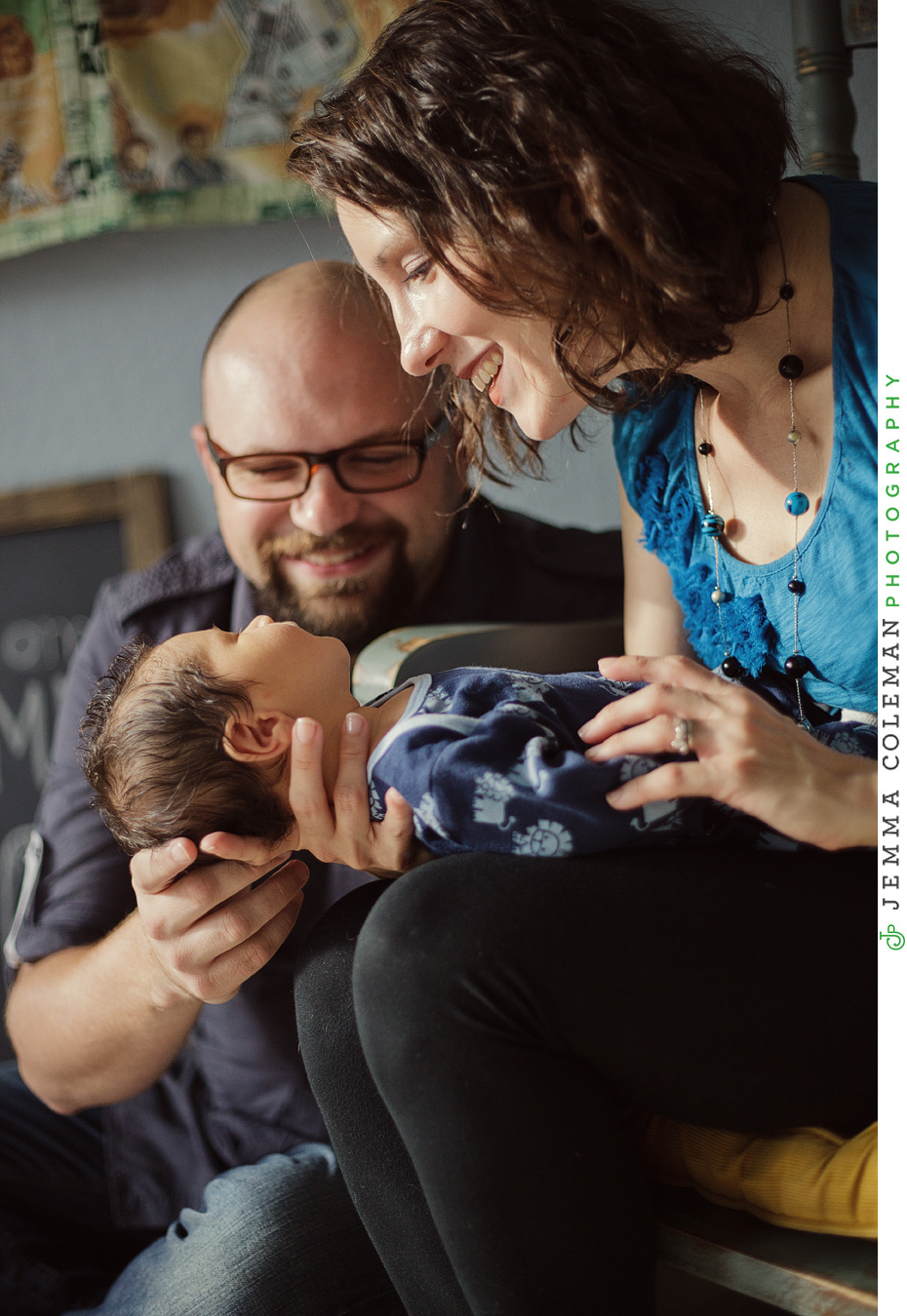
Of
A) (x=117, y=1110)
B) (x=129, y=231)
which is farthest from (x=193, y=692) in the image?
(x=129, y=231)

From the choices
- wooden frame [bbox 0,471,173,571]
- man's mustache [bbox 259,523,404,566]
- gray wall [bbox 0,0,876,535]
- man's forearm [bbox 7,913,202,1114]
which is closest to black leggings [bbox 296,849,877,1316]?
man's forearm [bbox 7,913,202,1114]

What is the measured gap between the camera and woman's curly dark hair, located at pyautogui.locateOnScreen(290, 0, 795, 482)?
0.65 metres

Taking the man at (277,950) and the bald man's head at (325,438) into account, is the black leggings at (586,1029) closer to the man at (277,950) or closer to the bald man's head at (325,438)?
the man at (277,950)

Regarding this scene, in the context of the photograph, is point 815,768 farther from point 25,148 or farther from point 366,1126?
point 25,148

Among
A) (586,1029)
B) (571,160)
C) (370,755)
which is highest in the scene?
(571,160)

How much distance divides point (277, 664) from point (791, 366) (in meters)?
0.42

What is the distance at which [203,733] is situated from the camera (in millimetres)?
705

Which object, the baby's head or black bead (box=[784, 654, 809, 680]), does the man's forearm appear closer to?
the baby's head

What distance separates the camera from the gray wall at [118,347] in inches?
70.4

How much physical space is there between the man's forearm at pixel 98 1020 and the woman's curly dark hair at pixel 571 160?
24.2 inches

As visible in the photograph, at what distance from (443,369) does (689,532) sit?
312 millimetres

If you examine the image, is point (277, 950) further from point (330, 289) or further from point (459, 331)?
point (330, 289)

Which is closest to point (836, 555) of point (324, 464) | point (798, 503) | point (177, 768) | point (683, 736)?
point (798, 503)

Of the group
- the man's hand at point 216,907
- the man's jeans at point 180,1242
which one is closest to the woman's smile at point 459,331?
the man's hand at point 216,907
